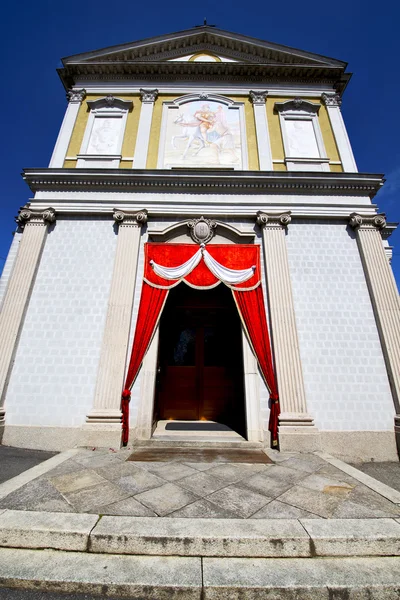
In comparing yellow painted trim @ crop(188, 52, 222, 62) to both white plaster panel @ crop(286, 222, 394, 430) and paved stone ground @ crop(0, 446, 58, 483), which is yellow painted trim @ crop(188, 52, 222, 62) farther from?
→ paved stone ground @ crop(0, 446, 58, 483)

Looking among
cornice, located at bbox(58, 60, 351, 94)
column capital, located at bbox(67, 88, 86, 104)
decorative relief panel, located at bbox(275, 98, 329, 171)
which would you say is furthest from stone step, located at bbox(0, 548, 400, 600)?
cornice, located at bbox(58, 60, 351, 94)

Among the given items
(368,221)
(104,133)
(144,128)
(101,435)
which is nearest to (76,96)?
(104,133)

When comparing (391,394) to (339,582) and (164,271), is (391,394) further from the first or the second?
(164,271)

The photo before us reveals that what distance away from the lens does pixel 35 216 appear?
677 centimetres

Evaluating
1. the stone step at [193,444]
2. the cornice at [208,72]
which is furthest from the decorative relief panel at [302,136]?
the stone step at [193,444]

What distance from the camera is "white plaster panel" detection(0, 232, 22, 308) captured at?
6.36 metres

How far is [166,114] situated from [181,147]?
1.73 meters

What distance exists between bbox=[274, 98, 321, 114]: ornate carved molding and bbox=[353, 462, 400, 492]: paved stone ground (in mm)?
Answer: 10800

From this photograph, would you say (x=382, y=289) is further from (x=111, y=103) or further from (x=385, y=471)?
(x=111, y=103)

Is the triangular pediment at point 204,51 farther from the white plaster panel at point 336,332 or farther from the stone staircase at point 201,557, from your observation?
the stone staircase at point 201,557

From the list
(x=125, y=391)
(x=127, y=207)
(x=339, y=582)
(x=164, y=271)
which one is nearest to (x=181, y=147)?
(x=127, y=207)

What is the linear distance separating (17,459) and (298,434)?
561 centimetres

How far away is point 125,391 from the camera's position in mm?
5457

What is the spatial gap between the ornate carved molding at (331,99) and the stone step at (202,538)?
11.6 m
